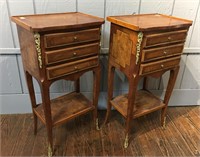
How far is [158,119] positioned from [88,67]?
36.1 inches

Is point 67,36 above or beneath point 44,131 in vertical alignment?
above

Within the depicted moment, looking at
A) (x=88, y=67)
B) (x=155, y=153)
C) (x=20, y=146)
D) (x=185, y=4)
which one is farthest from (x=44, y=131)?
(x=185, y=4)

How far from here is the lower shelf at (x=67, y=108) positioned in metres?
1.35

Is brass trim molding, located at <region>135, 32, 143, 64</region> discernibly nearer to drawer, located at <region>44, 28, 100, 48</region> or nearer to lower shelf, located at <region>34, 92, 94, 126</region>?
drawer, located at <region>44, 28, 100, 48</region>

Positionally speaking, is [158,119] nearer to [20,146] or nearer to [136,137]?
[136,137]

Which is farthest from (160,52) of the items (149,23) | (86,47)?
(86,47)

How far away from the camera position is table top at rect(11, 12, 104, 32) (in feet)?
3.27

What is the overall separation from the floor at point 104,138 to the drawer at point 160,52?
0.69 m

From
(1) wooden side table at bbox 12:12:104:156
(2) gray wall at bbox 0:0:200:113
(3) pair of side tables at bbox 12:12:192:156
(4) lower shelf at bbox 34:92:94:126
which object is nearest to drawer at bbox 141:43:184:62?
(3) pair of side tables at bbox 12:12:192:156

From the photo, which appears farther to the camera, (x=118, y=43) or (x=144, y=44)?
(x=118, y=43)

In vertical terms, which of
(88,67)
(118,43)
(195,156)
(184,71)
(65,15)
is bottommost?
(195,156)

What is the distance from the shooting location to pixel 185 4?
154 centimetres

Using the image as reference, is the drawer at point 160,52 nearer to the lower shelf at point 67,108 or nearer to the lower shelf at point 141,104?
the lower shelf at point 141,104

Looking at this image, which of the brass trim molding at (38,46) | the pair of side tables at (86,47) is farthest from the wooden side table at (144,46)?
the brass trim molding at (38,46)
